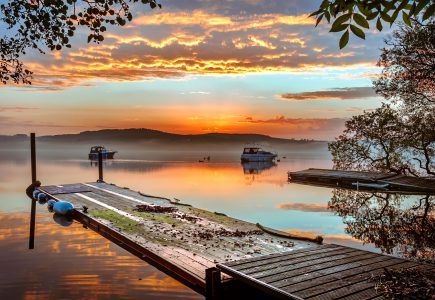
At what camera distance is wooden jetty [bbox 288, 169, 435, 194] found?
1105 inches

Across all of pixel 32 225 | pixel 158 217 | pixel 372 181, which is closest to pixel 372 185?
pixel 372 181

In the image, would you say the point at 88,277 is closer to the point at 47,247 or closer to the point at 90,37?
the point at 47,247

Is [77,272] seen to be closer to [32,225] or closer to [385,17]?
[32,225]

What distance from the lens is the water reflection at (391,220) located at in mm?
15453

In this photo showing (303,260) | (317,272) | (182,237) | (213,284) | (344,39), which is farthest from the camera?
(182,237)

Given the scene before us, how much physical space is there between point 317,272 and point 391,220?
1442 cm

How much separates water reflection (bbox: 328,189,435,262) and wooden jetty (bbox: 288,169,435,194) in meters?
0.98

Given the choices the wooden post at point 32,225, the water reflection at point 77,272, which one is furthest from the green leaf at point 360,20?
the wooden post at point 32,225

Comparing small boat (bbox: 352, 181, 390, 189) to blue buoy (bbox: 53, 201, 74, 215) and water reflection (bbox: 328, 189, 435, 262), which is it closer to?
water reflection (bbox: 328, 189, 435, 262)

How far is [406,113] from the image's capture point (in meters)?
27.3

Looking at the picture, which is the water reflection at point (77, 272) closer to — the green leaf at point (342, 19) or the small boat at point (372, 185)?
the green leaf at point (342, 19)

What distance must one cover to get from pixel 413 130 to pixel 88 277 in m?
22.4

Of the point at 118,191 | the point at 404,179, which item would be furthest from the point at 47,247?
the point at 404,179

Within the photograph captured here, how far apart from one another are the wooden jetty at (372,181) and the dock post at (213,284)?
2297 cm
